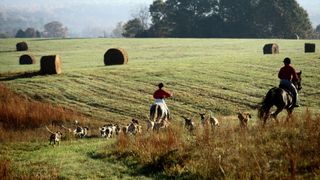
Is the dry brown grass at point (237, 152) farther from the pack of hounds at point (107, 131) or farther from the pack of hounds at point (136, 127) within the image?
the pack of hounds at point (107, 131)

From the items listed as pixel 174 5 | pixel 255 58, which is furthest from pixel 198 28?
pixel 255 58

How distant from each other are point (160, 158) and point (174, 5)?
10869 centimetres

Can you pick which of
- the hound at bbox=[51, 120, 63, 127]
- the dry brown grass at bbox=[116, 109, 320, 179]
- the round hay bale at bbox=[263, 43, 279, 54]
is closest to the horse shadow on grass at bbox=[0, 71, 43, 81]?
the hound at bbox=[51, 120, 63, 127]

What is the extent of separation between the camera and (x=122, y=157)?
15125 mm

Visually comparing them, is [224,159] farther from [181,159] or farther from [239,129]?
[239,129]

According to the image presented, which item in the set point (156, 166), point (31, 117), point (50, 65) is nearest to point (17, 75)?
point (50, 65)

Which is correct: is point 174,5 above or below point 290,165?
above

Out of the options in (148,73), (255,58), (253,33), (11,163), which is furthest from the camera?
(253,33)

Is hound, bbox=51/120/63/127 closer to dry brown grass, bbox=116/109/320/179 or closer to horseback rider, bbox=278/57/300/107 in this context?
dry brown grass, bbox=116/109/320/179

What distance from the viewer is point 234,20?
113 metres

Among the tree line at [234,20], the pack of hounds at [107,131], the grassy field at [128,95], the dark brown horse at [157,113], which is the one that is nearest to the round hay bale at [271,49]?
the grassy field at [128,95]

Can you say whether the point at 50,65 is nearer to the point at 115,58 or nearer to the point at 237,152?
the point at 115,58

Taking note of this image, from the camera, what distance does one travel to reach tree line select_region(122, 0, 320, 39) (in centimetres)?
10925

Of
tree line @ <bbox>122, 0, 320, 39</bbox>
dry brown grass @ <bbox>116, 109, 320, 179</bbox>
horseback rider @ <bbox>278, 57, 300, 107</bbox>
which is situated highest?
tree line @ <bbox>122, 0, 320, 39</bbox>
